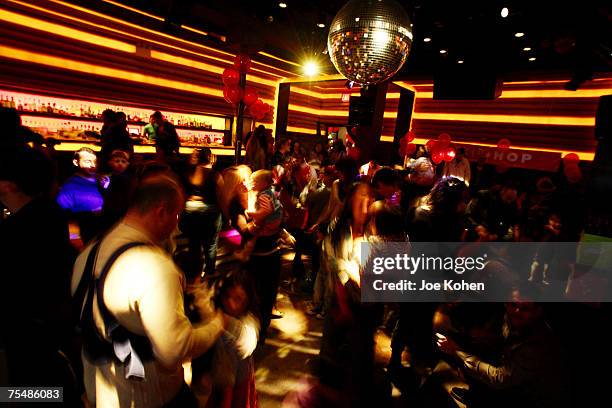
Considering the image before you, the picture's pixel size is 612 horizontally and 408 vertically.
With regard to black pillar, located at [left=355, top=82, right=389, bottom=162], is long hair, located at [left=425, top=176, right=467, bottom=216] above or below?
below

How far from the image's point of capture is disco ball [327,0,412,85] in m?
1.93

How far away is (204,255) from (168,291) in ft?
8.83

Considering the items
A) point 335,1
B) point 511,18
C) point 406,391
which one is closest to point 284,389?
point 406,391

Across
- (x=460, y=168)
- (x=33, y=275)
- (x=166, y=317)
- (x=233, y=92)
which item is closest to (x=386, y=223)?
(x=166, y=317)

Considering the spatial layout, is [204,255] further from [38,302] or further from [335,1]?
[335,1]

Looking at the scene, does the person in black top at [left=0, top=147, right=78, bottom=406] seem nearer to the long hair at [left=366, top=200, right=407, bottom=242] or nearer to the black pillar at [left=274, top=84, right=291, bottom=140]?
the long hair at [left=366, top=200, right=407, bottom=242]

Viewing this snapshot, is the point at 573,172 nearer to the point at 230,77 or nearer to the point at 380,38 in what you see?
the point at 380,38

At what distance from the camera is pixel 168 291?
45.3 inches

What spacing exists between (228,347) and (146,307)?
1.91 ft

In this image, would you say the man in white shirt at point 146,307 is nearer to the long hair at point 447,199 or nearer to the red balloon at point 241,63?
the long hair at point 447,199

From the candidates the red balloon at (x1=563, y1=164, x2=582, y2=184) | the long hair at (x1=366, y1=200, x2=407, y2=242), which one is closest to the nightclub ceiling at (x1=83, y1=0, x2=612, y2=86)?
the red balloon at (x1=563, y1=164, x2=582, y2=184)
